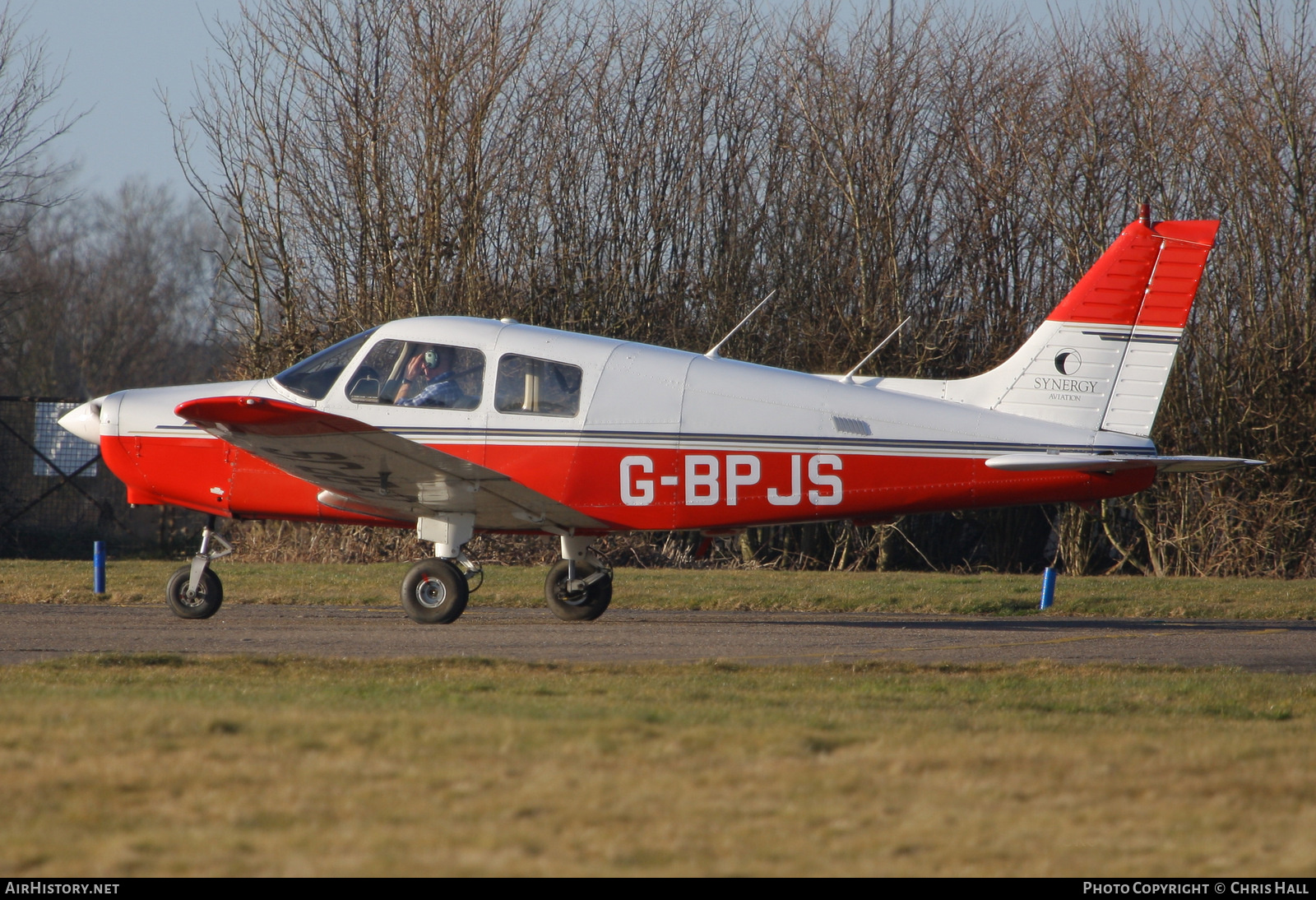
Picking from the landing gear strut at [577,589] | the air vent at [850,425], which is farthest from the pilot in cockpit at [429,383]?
the air vent at [850,425]

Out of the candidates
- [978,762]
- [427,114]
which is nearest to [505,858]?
[978,762]

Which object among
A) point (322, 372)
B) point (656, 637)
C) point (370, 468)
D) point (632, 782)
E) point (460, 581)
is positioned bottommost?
point (656, 637)

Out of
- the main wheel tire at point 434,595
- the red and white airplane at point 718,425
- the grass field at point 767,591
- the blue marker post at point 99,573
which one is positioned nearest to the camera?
the red and white airplane at point 718,425

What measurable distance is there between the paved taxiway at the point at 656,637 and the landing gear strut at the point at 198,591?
122 millimetres

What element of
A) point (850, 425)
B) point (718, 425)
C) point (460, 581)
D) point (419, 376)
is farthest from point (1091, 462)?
point (419, 376)

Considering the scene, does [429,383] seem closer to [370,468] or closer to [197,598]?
[370,468]

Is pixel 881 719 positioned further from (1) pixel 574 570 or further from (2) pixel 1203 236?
(2) pixel 1203 236

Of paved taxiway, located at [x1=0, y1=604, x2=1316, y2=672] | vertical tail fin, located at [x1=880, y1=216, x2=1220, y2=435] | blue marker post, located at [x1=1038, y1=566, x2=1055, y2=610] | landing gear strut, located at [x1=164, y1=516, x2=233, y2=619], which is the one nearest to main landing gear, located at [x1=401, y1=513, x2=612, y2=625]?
paved taxiway, located at [x1=0, y1=604, x2=1316, y2=672]

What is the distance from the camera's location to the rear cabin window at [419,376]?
33.1 ft

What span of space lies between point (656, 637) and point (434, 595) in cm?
190

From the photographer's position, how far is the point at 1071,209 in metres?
19.9

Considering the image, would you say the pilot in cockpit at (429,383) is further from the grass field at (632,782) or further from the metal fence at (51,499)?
the metal fence at (51,499)

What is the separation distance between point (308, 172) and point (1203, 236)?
48.1 feet

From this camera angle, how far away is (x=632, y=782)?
4.34 m
